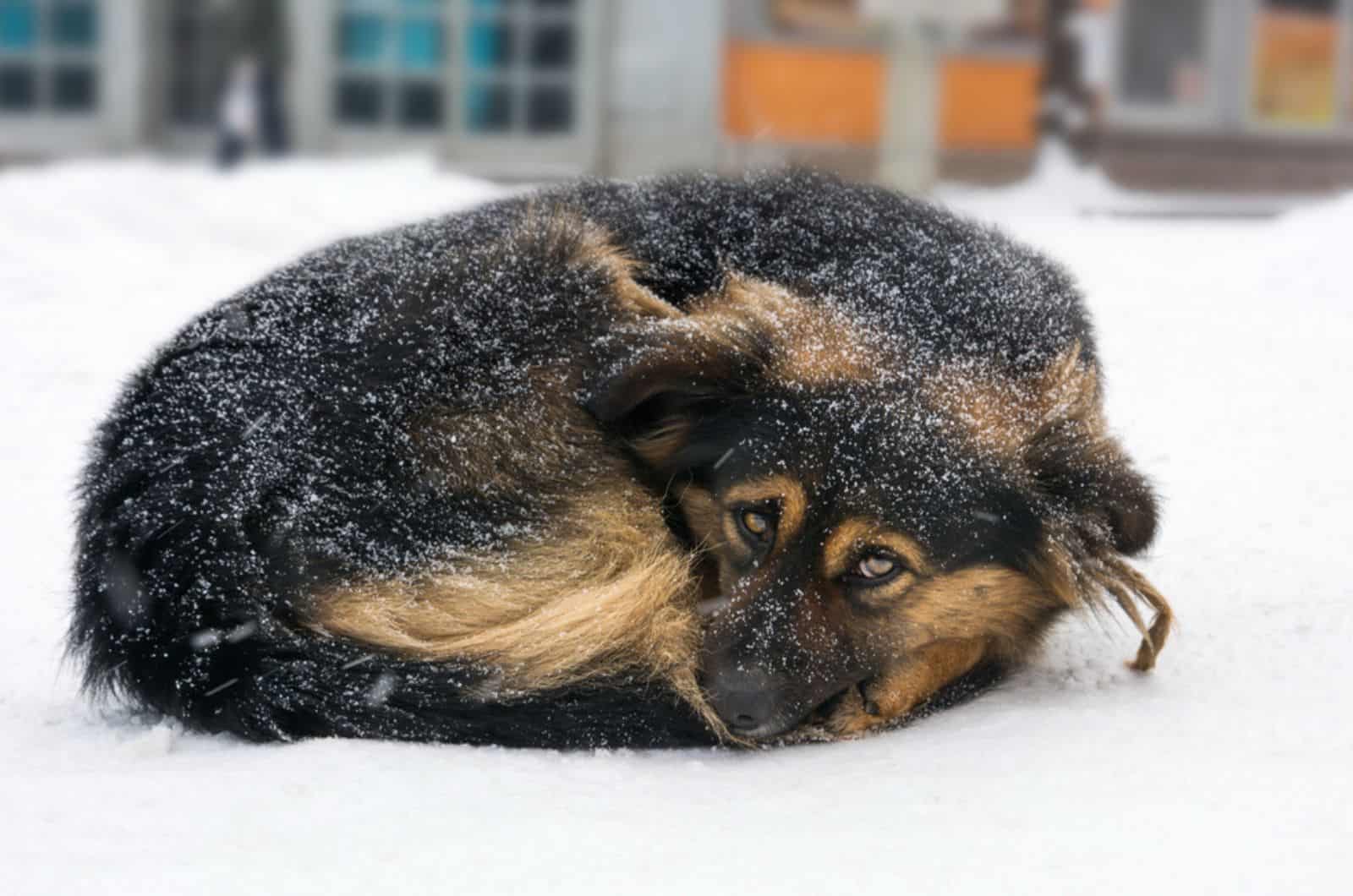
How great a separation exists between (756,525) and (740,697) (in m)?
0.35

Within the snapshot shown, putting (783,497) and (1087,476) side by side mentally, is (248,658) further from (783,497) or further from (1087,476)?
(1087,476)

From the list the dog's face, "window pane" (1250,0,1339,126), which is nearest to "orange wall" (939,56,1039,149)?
"window pane" (1250,0,1339,126)

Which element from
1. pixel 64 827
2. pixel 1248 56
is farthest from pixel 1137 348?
pixel 1248 56

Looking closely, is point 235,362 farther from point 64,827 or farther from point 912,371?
point 912,371

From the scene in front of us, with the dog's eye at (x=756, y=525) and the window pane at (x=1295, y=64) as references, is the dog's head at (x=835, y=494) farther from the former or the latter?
the window pane at (x=1295, y=64)

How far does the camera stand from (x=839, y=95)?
10906 mm

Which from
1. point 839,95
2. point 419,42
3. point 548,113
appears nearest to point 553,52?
point 548,113

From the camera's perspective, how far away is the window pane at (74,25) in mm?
10711

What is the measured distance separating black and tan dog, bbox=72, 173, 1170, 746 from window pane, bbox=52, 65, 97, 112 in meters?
9.04

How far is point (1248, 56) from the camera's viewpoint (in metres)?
12.1

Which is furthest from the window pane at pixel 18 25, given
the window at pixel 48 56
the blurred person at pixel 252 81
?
the blurred person at pixel 252 81

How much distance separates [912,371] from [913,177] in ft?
25.0

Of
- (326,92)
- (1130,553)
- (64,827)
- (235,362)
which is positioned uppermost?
(326,92)

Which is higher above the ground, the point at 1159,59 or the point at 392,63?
the point at 1159,59
